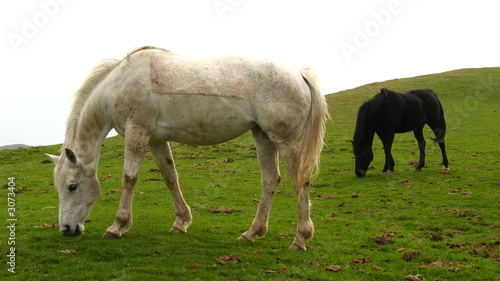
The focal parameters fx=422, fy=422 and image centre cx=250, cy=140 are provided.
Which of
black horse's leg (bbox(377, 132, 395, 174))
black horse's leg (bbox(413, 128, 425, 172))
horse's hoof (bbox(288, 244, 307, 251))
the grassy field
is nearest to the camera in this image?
the grassy field

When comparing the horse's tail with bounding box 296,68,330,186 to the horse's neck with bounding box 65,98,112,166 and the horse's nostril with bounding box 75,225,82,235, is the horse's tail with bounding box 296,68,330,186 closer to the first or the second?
the horse's neck with bounding box 65,98,112,166

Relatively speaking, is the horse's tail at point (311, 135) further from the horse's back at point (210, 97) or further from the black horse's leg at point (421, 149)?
the black horse's leg at point (421, 149)

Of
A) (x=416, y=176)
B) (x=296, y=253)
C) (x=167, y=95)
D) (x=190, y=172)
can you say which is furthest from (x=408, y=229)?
(x=190, y=172)

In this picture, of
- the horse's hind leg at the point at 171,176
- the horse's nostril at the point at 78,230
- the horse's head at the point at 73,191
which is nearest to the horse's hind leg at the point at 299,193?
the horse's hind leg at the point at 171,176

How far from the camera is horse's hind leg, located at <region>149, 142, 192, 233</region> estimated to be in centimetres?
703

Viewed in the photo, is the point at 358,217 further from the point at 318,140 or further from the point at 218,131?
the point at 218,131

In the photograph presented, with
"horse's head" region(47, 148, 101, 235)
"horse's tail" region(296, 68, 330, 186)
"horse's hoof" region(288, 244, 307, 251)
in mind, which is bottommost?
"horse's hoof" region(288, 244, 307, 251)

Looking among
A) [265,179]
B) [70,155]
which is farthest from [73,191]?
[265,179]

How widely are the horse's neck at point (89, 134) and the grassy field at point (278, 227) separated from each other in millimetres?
1305

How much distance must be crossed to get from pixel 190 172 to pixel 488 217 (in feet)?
35.5

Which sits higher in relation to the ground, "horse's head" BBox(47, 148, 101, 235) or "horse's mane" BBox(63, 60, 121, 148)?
"horse's mane" BBox(63, 60, 121, 148)

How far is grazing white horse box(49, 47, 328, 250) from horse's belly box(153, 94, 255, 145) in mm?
15

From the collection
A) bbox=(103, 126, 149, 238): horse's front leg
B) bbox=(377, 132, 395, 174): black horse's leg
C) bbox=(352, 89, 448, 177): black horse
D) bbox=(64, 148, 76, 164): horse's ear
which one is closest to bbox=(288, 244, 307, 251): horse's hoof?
bbox=(103, 126, 149, 238): horse's front leg

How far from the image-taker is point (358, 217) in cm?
937
